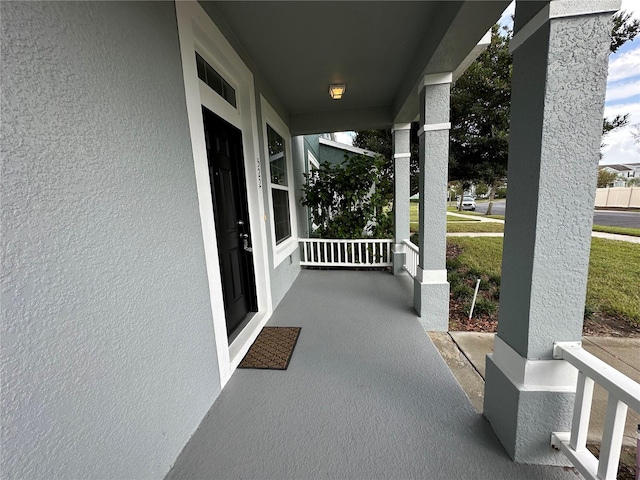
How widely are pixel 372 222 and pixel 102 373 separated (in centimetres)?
442

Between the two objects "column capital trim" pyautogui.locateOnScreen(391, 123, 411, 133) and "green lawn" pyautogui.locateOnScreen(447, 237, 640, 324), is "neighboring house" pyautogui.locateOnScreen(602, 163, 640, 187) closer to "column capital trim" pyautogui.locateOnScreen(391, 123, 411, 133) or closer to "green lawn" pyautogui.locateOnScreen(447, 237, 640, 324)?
"green lawn" pyautogui.locateOnScreen(447, 237, 640, 324)

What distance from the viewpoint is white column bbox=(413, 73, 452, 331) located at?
2.61m

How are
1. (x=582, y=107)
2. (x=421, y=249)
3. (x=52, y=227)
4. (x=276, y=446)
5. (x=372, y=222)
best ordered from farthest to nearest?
1. (x=372, y=222)
2. (x=421, y=249)
3. (x=276, y=446)
4. (x=582, y=107)
5. (x=52, y=227)

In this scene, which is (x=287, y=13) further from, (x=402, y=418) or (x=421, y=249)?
(x=402, y=418)

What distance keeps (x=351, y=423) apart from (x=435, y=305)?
1688 mm

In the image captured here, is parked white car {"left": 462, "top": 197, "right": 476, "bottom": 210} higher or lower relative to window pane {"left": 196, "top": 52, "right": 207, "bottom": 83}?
lower

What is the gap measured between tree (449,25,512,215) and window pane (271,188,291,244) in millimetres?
5087

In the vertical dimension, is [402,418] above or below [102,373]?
below

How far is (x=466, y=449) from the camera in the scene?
1.39 m

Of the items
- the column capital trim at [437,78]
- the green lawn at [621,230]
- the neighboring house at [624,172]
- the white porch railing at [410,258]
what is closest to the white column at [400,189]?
the white porch railing at [410,258]

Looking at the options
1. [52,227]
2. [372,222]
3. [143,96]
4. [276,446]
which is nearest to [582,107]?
[143,96]

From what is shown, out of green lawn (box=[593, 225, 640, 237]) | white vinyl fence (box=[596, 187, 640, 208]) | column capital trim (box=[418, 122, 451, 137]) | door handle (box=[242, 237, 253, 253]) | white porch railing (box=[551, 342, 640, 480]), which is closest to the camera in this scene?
white porch railing (box=[551, 342, 640, 480])

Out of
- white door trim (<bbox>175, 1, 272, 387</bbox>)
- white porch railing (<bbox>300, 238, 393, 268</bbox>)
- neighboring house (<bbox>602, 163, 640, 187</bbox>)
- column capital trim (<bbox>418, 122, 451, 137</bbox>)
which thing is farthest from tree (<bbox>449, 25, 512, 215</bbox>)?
neighboring house (<bbox>602, 163, 640, 187</bbox>)

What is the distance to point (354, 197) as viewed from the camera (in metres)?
4.79
